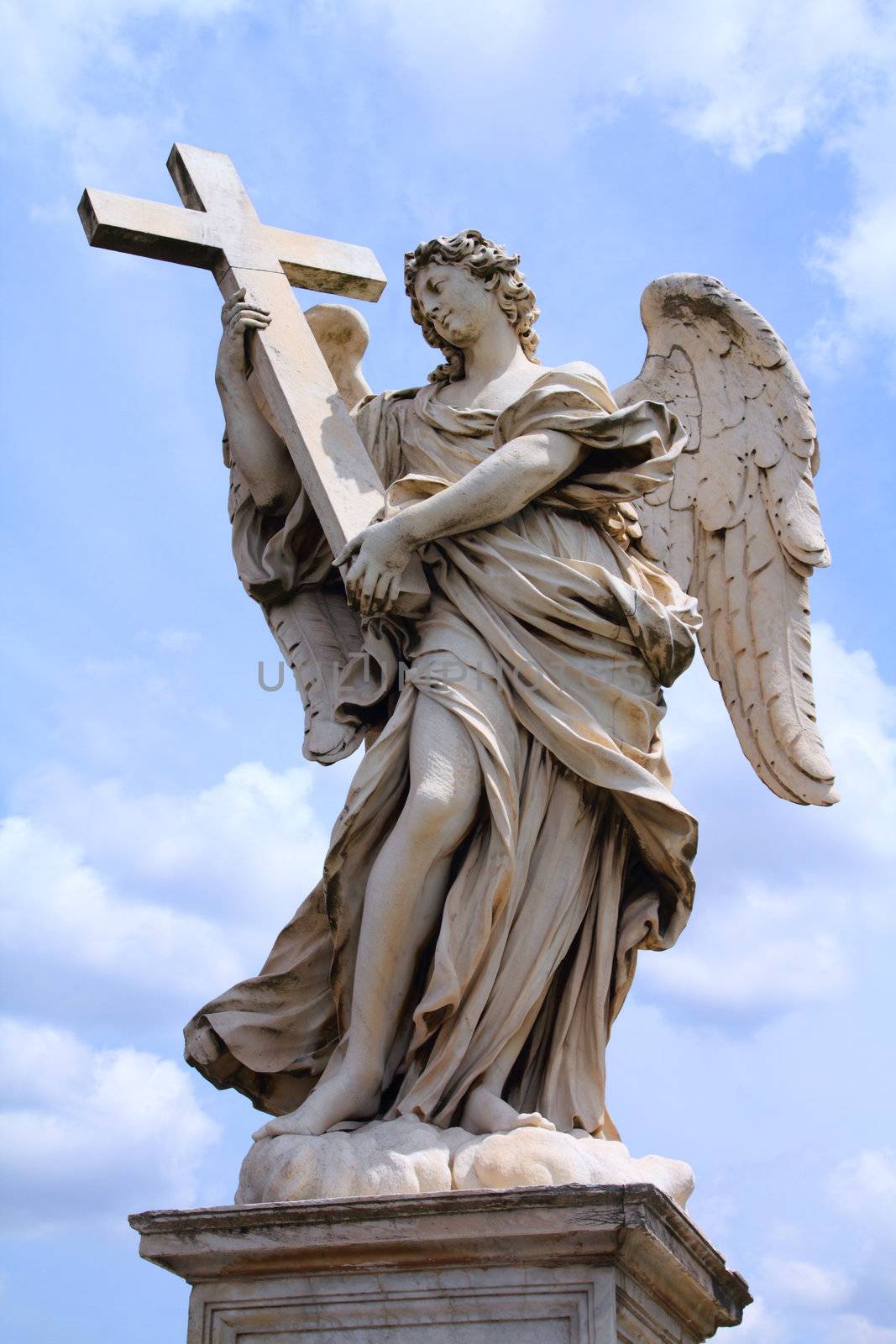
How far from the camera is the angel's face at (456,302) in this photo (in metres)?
6.56

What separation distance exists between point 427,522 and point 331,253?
67.4 inches

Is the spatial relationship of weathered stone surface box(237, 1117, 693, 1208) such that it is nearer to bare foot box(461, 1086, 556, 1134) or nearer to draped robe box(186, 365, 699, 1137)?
bare foot box(461, 1086, 556, 1134)

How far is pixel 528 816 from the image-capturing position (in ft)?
19.1

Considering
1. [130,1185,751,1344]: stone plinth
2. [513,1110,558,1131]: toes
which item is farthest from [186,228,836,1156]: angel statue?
[130,1185,751,1344]: stone plinth

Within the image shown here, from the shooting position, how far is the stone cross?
21.2ft

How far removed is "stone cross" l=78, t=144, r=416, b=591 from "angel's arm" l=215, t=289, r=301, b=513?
0.23 feet

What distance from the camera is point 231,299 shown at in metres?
6.90

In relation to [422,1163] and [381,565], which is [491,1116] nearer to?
[422,1163]

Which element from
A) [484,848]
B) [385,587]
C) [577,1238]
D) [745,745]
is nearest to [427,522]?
[385,587]

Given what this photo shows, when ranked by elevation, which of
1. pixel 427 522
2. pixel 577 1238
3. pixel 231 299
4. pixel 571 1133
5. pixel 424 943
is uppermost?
pixel 231 299

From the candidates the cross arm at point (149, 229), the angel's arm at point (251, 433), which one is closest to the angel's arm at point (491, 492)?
the angel's arm at point (251, 433)

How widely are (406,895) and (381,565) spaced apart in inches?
38.9

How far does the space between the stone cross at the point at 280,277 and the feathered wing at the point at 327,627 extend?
0.53ft

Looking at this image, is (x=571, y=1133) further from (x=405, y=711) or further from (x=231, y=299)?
(x=231, y=299)
